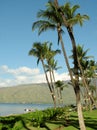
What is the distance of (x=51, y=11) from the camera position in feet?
93.9

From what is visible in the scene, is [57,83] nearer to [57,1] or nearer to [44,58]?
[44,58]

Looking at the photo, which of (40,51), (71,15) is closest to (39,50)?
(40,51)

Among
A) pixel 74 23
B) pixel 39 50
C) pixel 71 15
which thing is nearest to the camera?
pixel 74 23

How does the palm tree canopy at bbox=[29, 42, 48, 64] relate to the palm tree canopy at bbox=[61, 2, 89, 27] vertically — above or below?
above

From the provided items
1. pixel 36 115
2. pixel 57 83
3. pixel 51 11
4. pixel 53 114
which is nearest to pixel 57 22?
pixel 51 11

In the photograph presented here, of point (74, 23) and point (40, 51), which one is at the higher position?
point (40, 51)

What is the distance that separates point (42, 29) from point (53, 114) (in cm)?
1443

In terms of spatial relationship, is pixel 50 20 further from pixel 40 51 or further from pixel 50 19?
pixel 40 51

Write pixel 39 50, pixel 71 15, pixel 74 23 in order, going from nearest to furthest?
1. pixel 74 23
2. pixel 71 15
3. pixel 39 50

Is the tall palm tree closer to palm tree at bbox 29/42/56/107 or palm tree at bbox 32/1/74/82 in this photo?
palm tree at bbox 32/1/74/82

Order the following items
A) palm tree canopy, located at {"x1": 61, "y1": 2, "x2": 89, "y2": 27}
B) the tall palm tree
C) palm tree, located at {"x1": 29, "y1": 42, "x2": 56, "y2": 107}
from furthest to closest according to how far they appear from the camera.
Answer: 1. palm tree, located at {"x1": 29, "y1": 42, "x2": 56, "y2": 107}
2. palm tree canopy, located at {"x1": 61, "y1": 2, "x2": 89, "y2": 27}
3. the tall palm tree

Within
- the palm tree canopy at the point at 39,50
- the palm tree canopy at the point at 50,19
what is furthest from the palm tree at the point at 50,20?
the palm tree canopy at the point at 39,50

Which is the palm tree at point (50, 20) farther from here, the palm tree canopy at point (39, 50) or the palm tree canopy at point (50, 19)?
the palm tree canopy at point (39, 50)

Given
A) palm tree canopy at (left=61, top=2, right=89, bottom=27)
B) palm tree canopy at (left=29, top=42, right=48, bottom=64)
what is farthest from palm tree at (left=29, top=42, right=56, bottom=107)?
palm tree canopy at (left=61, top=2, right=89, bottom=27)
